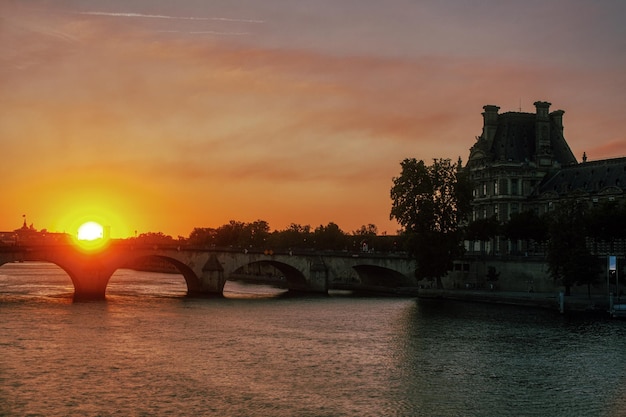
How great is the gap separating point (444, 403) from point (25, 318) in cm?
4301

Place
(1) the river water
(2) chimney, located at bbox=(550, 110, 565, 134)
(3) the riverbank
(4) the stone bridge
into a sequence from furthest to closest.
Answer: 1. (2) chimney, located at bbox=(550, 110, 565, 134)
2. (4) the stone bridge
3. (3) the riverbank
4. (1) the river water

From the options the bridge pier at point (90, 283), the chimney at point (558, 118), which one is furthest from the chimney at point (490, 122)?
the bridge pier at point (90, 283)

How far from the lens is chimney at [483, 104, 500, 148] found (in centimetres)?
13938

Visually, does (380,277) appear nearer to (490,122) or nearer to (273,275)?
(490,122)

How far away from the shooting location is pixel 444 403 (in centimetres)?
4084

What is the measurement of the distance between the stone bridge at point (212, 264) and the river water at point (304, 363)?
1383 cm

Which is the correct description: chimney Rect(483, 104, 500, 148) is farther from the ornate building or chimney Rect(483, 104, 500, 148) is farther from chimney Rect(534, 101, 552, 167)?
chimney Rect(534, 101, 552, 167)

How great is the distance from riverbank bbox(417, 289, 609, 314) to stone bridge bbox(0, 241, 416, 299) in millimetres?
14640

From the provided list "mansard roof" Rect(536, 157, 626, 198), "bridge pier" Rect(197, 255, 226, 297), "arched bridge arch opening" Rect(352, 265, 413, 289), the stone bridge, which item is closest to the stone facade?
"mansard roof" Rect(536, 157, 626, 198)

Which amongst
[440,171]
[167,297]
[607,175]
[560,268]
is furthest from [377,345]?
[607,175]

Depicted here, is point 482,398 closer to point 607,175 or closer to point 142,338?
point 142,338

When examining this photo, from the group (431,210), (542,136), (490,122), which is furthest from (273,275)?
(431,210)

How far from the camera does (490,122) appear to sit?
140125mm

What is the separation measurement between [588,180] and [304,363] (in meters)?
86.2
